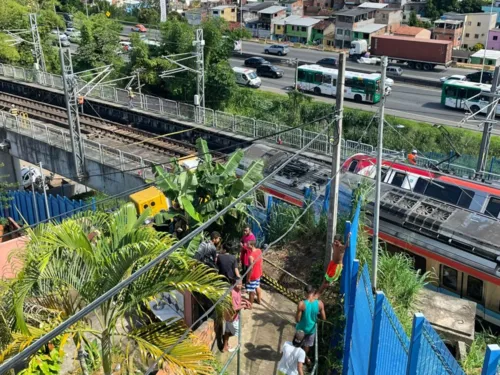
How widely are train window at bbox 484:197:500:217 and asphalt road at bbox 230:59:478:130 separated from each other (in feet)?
67.9

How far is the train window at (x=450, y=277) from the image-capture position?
1159 cm

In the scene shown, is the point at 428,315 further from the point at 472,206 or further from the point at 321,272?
the point at 472,206

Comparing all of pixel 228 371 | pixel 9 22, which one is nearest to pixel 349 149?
pixel 228 371

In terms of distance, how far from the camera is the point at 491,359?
4520mm

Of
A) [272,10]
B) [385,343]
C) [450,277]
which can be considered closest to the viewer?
[385,343]

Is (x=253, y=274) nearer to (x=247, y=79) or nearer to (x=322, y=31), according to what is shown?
(x=247, y=79)

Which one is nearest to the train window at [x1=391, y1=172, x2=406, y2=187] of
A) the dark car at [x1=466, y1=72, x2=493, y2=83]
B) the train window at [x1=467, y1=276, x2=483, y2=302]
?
the train window at [x1=467, y1=276, x2=483, y2=302]

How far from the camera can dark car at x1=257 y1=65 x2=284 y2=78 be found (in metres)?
46.8

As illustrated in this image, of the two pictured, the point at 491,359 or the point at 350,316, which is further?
the point at 350,316

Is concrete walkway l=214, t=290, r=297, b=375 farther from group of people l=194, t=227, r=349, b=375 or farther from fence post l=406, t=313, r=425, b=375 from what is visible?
fence post l=406, t=313, r=425, b=375

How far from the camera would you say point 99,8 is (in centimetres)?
7856

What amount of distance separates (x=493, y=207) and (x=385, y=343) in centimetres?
879

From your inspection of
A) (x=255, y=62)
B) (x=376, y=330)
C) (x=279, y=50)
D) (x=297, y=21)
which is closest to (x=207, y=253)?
(x=376, y=330)

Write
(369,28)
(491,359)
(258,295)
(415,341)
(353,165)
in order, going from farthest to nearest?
(369,28), (353,165), (258,295), (415,341), (491,359)
